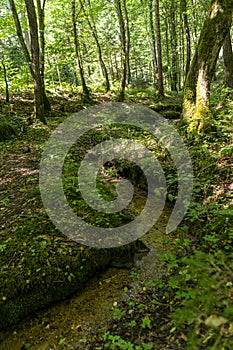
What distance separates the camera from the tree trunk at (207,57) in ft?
19.6

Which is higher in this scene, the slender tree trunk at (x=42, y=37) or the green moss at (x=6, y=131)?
the slender tree trunk at (x=42, y=37)

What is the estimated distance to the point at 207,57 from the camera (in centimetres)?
634

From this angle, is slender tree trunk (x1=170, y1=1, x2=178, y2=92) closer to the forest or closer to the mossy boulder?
the forest

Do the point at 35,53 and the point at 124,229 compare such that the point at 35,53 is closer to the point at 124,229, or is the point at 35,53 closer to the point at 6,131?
the point at 6,131

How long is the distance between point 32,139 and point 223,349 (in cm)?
806

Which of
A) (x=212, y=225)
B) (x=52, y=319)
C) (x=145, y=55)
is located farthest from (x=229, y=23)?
(x=145, y=55)

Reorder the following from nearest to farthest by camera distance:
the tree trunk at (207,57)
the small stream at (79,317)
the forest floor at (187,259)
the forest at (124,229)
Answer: the forest floor at (187,259) < the forest at (124,229) < the small stream at (79,317) < the tree trunk at (207,57)

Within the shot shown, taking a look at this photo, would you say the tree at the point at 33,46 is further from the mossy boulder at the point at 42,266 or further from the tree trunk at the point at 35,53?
the mossy boulder at the point at 42,266

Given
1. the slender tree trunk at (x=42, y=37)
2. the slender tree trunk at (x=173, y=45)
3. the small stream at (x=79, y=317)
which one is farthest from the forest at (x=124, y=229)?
the slender tree trunk at (x=173, y=45)

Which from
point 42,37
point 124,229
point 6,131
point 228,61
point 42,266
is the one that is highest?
point 42,37

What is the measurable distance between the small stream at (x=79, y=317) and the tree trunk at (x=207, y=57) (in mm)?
4001

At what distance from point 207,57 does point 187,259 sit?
6.02 m

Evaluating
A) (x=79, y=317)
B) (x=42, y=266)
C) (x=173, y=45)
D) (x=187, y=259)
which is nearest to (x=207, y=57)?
(x=187, y=259)

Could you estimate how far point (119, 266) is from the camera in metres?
3.96
